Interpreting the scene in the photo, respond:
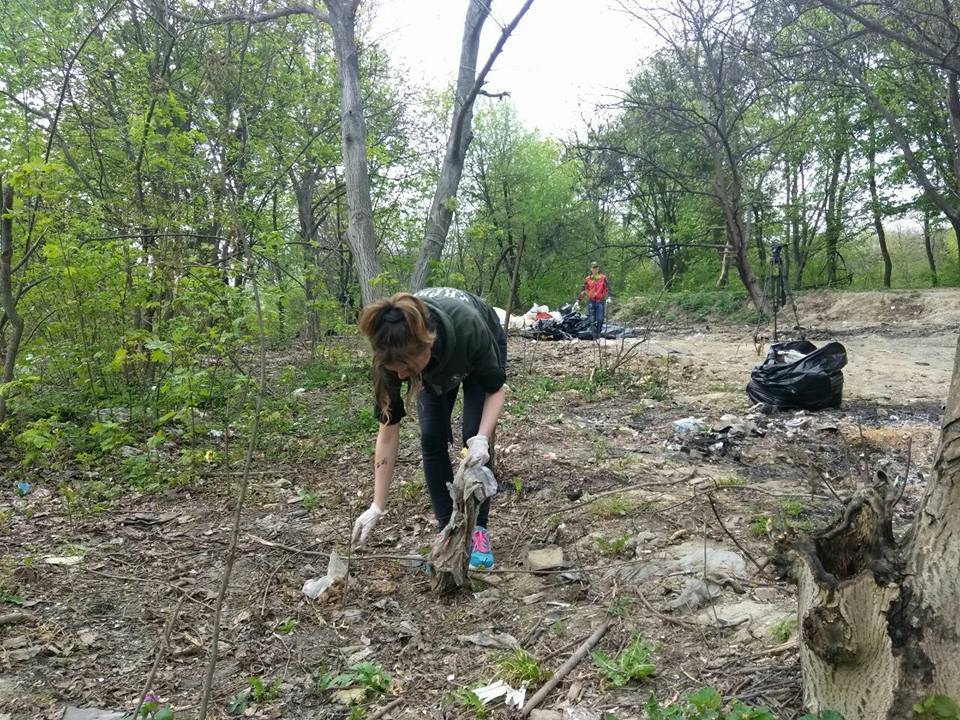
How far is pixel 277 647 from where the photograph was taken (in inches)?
91.4

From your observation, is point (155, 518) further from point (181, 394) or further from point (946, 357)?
point (946, 357)

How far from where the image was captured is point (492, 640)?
2.24 meters

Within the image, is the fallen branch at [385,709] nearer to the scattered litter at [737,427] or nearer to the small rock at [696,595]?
the small rock at [696,595]

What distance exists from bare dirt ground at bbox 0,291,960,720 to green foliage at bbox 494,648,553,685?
0.5 inches

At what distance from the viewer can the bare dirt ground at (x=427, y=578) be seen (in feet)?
6.57

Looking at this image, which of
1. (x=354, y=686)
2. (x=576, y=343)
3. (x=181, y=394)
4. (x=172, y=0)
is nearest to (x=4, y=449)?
(x=181, y=394)

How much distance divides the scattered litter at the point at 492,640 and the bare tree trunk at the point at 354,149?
3.96 meters

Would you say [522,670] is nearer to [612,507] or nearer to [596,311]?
[612,507]

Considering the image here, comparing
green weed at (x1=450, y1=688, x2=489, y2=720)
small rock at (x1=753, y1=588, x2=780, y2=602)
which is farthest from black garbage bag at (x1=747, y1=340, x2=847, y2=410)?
green weed at (x1=450, y1=688, x2=489, y2=720)

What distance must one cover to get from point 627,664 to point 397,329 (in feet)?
4.12

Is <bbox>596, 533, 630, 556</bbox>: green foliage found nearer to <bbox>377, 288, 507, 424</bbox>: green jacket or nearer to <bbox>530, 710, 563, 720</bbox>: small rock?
<bbox>377, 288, 507, 424</bbox>: green jacket

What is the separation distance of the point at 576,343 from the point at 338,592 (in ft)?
28.1

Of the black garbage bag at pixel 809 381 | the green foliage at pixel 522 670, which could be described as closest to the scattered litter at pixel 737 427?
the black garbage bag at pixel 809 381

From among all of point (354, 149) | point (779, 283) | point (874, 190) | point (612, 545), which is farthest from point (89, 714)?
point (874, 190)
